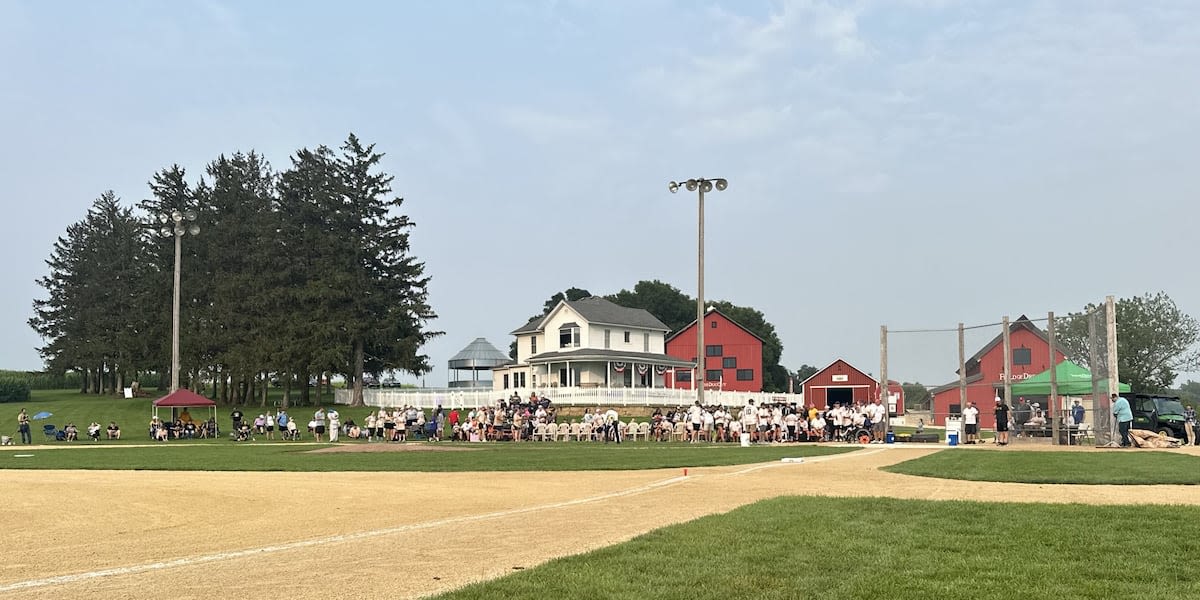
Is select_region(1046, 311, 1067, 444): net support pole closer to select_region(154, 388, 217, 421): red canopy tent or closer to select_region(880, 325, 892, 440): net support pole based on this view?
select_region(880, 325, 892, 440): net support pole

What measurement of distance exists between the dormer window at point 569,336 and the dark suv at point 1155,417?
126 ft

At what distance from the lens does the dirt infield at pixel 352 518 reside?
297 inches

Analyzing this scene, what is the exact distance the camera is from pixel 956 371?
3055 centimetres

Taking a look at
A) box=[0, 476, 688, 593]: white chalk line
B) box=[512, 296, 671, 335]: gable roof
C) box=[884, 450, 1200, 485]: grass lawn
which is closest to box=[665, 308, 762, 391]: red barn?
box=[512, 296, 671, 335]: gable roof

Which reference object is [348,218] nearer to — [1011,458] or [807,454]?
[807,454]

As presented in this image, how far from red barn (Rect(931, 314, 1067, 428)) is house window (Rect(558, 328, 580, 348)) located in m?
36.5

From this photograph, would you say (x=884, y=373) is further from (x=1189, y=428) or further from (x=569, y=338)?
(x=569, y=338)

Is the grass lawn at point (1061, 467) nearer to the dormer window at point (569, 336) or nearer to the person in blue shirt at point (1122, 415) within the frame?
the person in blue shirt at point (1122, 415)

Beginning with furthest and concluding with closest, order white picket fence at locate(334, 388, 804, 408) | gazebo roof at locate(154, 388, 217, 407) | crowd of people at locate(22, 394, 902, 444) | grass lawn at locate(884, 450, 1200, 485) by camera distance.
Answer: white picket fence at locate(334, 388, 804, 408)
gazebo roof at locate(154, 388, 217, 407)
crowd of people at locate(22, 394, 902, 444)
grass lawn at locate(884, 450, 1200, 485)

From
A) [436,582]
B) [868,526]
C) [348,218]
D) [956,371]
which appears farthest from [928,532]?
[348,218]

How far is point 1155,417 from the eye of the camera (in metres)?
32.0

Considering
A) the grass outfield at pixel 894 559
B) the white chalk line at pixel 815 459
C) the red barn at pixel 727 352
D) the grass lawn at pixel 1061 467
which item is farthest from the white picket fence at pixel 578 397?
the grass outfield at pixel 894 559

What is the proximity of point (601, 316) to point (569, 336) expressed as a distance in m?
2.46

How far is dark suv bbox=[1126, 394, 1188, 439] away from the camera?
31922 millimetres
